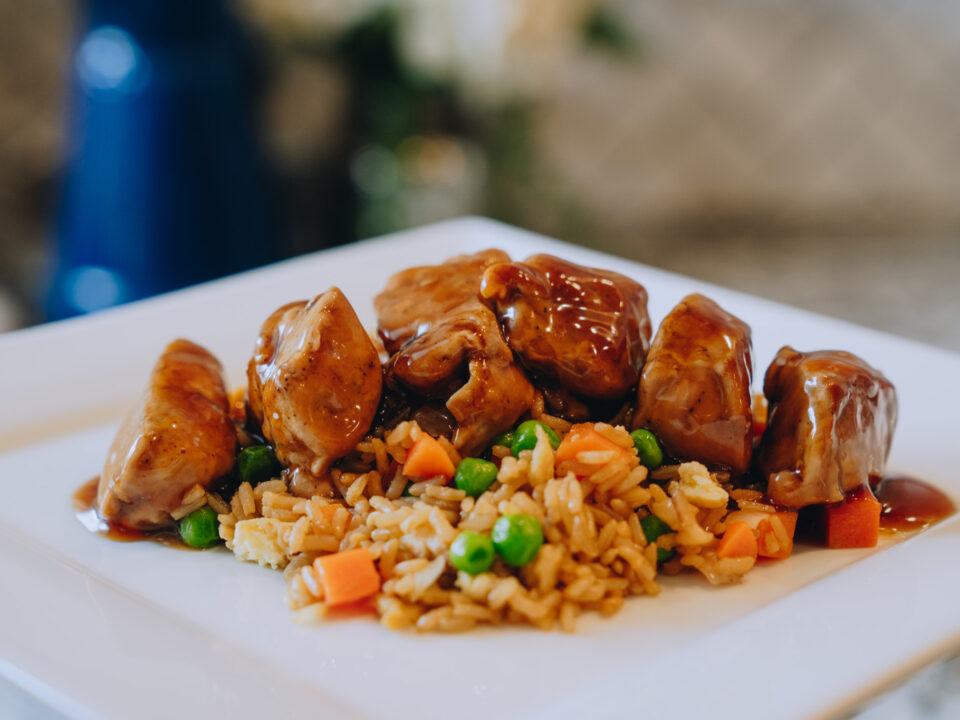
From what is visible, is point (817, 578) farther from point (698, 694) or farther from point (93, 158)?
point (93, 158)

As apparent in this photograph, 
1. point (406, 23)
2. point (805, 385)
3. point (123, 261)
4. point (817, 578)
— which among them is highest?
point (406, 23)

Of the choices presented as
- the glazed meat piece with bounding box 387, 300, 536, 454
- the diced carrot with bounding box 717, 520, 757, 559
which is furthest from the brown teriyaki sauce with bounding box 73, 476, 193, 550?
the diced carrot with bounding box 717, 520, 757, 559

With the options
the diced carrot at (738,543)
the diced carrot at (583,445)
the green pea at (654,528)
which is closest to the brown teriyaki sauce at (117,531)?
the diced carrot at (583,445)

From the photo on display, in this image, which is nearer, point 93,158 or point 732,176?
point 93,158

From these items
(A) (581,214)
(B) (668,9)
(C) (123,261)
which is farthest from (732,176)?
(C) (123,261)

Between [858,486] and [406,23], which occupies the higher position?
[406,23]

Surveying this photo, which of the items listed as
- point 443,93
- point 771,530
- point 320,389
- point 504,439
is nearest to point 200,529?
point 320,389

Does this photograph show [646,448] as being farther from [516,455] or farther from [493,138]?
[493,138]
